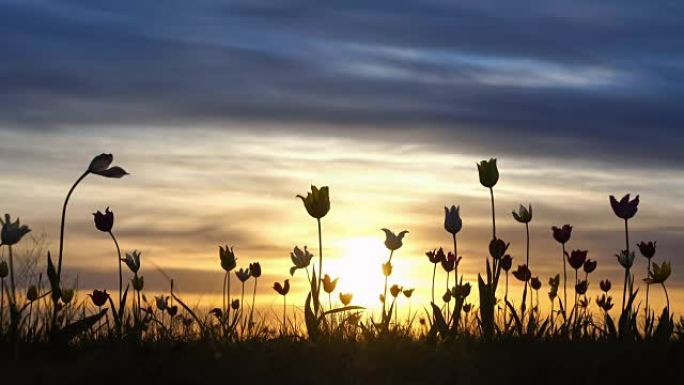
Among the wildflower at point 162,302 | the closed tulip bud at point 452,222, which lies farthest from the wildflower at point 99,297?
the closed tulip bud at point 452,222

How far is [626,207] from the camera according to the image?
31.9ft

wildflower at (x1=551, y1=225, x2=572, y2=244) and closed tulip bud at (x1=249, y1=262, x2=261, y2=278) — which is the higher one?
wildflower at (x1=551, y1=225, x2=572, y2=244)

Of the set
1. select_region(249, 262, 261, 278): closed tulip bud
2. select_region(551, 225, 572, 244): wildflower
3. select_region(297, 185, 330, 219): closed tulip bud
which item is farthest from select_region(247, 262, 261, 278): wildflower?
select_region(551, 225, 572, 244): wildflower

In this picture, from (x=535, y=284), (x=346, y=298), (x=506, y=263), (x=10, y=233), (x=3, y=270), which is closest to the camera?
(x=10, y=233)

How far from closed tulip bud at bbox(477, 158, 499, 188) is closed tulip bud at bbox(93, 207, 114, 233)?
3269 mm

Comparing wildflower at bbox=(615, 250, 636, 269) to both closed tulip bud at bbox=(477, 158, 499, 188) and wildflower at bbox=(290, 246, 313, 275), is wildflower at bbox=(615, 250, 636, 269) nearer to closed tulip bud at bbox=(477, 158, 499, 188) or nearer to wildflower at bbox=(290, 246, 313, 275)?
closed tulip bud at bbox=(477, 158, 499, 188)

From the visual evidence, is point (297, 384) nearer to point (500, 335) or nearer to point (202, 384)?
point (202, 384)

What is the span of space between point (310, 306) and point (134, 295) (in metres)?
1.90

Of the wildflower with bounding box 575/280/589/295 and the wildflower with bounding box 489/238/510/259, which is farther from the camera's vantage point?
the wildflower with bounding box 575/280/589/295

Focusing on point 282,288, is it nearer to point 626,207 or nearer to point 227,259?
point 227,259

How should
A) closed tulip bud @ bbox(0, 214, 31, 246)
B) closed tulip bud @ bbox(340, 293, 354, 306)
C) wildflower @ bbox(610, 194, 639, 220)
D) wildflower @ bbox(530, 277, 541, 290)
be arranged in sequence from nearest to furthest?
closed tulip bud @ bbox(0, 214, 31, 246), wildflower @ bbox(610, 194, 639, 220), closed tulip bud @ bbox(340, 293, 354, 306), wildflower @ bbox(530, 277, 541, 290)

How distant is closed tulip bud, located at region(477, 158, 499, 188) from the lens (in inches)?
366

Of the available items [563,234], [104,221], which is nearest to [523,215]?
[563,234]

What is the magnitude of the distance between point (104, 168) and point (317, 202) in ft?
5.62
